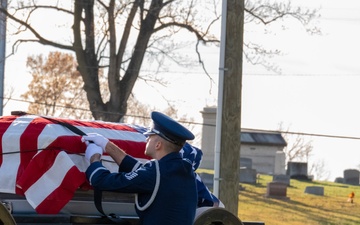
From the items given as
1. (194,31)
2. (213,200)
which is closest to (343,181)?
(194,31)

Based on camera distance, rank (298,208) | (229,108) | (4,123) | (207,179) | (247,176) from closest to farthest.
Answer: (4,123)
(229,108)
(298,208)
(207,179)
(247,176)

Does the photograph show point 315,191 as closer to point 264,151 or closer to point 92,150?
point 264,151

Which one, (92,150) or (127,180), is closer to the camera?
(127,180)

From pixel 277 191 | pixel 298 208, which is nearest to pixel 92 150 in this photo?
pixel 298 208

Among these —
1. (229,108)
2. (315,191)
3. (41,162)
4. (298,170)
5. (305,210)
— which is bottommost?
(305,210)

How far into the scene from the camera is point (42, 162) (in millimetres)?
6391

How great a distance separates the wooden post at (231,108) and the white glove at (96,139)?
4903 millimetres

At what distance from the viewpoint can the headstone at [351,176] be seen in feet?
107

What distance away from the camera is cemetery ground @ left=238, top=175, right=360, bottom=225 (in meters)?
18.9

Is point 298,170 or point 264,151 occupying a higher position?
point 264,151

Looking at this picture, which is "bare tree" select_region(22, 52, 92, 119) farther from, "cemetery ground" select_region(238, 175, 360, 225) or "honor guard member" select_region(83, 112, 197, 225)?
"honor guard member" select_region(83, 112, 197, 225)

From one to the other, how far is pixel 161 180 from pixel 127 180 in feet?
0.67

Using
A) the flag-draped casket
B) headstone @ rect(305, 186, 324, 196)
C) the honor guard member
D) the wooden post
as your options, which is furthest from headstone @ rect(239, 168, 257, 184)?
the honor guard member

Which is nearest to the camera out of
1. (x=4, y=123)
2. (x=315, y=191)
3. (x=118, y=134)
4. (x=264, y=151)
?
(x=4, y=123)
